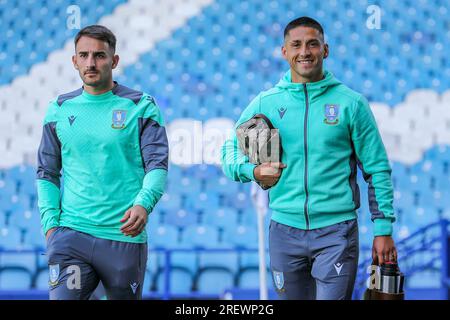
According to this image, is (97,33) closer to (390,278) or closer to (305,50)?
(305,50)

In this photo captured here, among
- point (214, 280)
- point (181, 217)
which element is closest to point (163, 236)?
point (181, 217)

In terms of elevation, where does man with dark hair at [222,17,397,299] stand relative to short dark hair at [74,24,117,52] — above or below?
below

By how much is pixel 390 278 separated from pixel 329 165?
0.38 metres

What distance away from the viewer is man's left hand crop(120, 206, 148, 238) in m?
2.17

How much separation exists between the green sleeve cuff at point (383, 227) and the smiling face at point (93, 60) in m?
0.99

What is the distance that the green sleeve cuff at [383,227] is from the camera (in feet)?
7.29

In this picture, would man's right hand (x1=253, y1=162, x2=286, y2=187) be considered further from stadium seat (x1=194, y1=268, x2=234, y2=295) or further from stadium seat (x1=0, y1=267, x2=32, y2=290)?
stadium seat (x1=0, y1=267, x2=32, y2=290)

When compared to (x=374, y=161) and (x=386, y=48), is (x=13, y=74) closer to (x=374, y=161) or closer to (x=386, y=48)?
(x=386, y=48)

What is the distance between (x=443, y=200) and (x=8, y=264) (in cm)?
388

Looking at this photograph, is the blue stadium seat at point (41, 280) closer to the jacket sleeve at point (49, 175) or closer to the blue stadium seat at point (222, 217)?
the blue stadium seat at point (222, 217)

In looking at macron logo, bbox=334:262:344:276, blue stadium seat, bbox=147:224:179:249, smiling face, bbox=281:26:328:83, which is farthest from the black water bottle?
blue stadium seat, bbox=147:224:179:249

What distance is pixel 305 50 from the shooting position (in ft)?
7.45

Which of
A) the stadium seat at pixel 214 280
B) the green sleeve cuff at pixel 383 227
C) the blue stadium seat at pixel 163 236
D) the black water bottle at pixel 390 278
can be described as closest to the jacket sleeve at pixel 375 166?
the green sleeve cuff at pixel 383 227

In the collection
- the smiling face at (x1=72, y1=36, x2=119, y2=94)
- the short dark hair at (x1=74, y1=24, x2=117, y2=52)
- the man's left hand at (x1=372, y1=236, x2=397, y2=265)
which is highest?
the short dark hair at (x1=74, y1=24, x2=117, y2=52)
